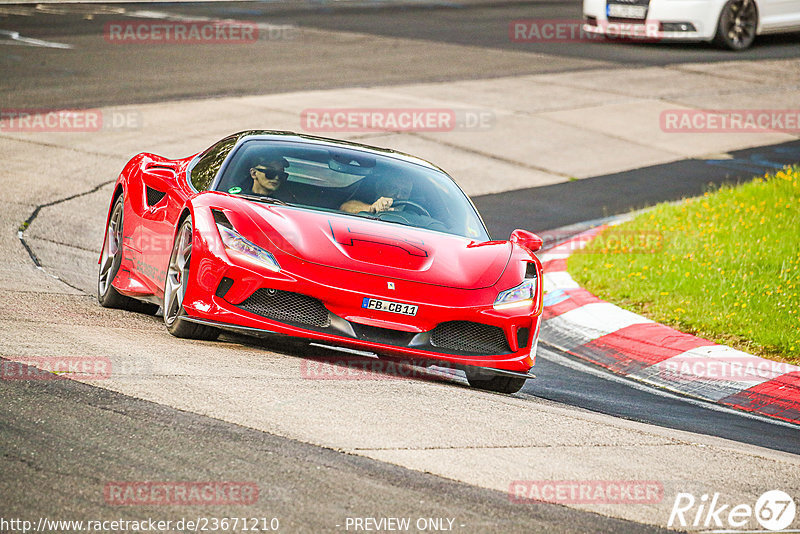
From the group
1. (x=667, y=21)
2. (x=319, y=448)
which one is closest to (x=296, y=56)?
(x=667, y=21)

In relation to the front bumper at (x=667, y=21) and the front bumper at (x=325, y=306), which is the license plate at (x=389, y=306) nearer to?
the front bumper at (x=325, y=306)

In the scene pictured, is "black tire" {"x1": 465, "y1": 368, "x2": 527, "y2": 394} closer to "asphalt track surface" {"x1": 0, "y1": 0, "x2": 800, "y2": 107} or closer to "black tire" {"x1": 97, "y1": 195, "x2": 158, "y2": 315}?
"black tire" {"x1": 97, "y1": 195, "x2": 158, "y2": 315}

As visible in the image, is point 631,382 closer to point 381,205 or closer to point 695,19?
point 381,205

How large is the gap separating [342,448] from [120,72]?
1508 centimetres

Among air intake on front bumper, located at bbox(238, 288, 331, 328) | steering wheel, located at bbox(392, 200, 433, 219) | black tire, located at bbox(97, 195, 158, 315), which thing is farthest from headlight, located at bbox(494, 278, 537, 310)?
black tire, located at bbox(97, 195, 158, 315)

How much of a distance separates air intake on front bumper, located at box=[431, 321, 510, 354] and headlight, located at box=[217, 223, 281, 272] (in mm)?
987

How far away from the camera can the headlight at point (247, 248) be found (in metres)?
6.28

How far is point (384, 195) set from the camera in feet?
24.4

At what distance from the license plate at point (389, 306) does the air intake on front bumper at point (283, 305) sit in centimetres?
23

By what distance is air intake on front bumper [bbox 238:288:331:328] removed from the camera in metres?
6.24

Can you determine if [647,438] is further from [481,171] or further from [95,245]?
[481,171]

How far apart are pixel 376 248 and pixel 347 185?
999 millimetres

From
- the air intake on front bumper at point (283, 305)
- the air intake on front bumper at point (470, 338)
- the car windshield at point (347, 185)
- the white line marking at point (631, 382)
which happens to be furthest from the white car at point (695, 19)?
the air intake on front bumper at point (283, 305)

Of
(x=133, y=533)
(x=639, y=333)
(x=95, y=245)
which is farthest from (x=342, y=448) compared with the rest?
(x=95, y=245)
